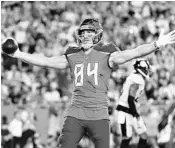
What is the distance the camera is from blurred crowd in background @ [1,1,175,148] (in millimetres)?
11008

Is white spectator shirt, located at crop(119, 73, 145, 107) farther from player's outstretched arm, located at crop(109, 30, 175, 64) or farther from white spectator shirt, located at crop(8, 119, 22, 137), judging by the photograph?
player's outstretched arm, located at crop(109, 30, 175, 64)

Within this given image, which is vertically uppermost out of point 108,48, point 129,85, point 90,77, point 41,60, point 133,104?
point 108,48

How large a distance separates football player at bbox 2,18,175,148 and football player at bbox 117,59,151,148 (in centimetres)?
327

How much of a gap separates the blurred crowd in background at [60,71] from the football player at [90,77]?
8.57ft

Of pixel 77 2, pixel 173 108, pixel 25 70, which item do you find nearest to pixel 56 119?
pixel 25 70

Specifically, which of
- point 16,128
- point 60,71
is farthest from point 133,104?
point 60,71

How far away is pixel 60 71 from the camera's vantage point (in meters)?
12.5

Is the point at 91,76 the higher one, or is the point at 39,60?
the point at 39,60

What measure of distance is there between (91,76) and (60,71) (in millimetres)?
6744

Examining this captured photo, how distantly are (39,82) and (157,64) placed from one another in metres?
3.27

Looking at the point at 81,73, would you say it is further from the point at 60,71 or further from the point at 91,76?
the point at 60,71

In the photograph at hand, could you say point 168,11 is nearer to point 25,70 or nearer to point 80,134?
point 25,70

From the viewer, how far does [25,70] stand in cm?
1240

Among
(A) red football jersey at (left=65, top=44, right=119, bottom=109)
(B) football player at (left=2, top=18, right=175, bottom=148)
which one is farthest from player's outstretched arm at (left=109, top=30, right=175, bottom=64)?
(A) red football jersey at (left=65, top=44, right=119, bottom=109)
